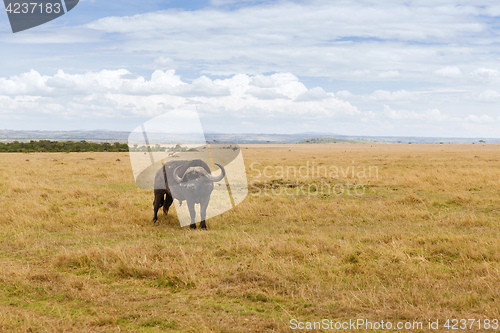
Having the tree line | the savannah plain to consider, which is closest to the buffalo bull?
the savannah plain

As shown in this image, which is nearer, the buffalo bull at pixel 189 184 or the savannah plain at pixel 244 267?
the savannah plain at pixel 244 267

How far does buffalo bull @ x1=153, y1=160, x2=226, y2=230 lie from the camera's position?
440 inches

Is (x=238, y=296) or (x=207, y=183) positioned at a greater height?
(x=207, y=183)

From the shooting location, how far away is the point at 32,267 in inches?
294

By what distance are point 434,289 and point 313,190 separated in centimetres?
1198

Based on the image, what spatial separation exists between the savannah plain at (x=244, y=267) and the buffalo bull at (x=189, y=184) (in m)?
0.74

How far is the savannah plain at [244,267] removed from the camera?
5.39 m

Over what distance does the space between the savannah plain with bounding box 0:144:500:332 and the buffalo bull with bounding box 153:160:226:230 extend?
0.74 metres

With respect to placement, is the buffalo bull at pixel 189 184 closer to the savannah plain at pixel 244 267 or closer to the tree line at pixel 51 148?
the savannah plain at pixel 244 267

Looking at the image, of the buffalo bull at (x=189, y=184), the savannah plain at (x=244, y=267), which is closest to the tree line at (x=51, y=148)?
the savannah plain at (x=244, y=267)

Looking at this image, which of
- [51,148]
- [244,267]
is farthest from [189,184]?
[51,148]

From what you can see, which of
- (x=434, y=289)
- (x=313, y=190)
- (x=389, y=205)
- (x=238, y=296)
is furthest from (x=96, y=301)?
(x=313, y=190)

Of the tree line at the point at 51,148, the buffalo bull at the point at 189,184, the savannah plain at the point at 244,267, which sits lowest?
the savannah plain at the point at 244,267

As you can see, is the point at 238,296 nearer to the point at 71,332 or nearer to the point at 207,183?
the point at 71,332
